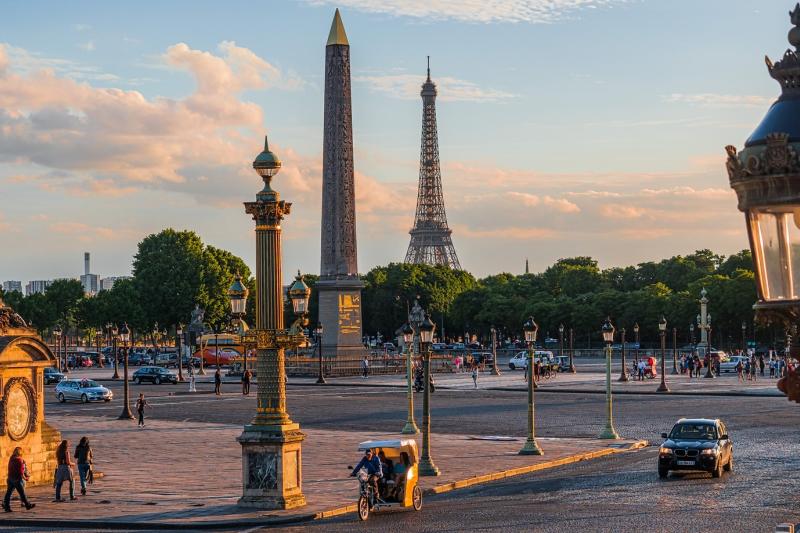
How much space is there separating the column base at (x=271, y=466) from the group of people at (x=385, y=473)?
47.3 inches

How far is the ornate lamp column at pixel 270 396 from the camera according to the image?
22734 millimetres

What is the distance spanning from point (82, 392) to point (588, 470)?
37.0m

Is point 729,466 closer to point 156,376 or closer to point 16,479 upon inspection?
point 16,479

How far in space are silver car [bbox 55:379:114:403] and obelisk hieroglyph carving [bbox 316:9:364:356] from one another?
→ 19088 mm

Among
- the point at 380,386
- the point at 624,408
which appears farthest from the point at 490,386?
the point at 624,408

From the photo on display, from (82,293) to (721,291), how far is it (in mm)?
76975

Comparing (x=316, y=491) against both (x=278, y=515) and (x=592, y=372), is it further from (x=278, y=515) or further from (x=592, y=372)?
(x=592, y=372)

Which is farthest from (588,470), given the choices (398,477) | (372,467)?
(372,467)

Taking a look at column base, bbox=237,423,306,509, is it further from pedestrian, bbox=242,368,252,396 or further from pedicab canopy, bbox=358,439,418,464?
pedestrian, bbox=242,368,252,396

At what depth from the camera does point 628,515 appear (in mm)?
21656

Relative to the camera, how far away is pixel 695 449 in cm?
2730

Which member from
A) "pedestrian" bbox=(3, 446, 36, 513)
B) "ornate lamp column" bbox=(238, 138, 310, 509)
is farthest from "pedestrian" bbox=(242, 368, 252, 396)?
"pedestrian" bbox=(3, 446, 36, 513)

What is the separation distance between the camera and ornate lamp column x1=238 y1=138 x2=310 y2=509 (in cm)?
2273

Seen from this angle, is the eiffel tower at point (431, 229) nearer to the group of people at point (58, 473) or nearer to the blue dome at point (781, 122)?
the group of people at point (58, 473)
